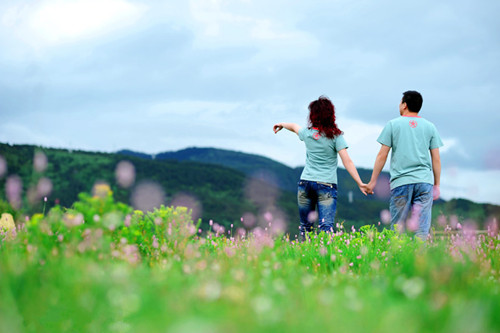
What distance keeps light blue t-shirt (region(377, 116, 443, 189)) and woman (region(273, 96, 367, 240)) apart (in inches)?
24.7

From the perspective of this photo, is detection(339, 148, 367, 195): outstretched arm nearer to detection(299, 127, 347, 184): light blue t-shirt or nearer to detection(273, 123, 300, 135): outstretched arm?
detection(299, 127, 347, 184): light blue t-shirt

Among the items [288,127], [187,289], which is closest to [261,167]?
[288,127]

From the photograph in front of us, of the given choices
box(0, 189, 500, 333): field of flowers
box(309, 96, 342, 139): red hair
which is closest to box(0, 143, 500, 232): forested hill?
box(309, 96, 342, 139): red hair

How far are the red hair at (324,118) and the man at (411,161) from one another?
743 millimetres

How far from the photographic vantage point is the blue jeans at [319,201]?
6816 millimetres

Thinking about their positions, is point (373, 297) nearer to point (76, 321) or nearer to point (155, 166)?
point (76, 321)

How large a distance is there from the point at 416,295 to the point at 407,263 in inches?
53.7

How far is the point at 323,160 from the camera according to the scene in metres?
6.86

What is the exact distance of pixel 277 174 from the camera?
123062 mm

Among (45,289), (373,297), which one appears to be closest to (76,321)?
(45,289)

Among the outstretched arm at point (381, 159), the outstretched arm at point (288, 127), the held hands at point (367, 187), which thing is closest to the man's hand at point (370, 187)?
the held hands at point (367, 187)

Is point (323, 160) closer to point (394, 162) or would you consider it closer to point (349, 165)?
point (349, 165)

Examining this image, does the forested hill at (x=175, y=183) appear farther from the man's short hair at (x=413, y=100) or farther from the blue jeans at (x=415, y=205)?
the man's short hair at (x=413, y=100)

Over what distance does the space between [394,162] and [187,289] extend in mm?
4622
